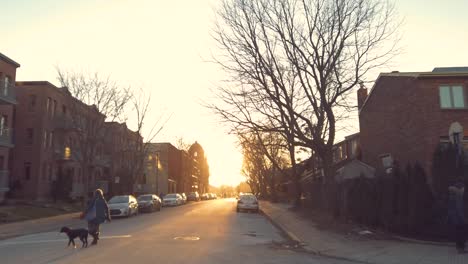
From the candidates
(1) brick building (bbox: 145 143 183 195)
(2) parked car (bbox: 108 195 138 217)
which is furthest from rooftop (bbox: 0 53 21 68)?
(1) brick building (bbox: 145 143 183 195)

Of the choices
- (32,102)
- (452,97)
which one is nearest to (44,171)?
(32,102)

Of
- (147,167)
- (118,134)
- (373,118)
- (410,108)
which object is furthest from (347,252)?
(147,167)

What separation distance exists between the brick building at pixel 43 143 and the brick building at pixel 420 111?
21.2 meters

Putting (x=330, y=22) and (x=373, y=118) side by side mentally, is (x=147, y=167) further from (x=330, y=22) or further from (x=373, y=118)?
(x=330, y=22)

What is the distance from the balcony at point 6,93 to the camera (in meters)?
31.1

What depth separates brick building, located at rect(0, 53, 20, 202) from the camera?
102 ft

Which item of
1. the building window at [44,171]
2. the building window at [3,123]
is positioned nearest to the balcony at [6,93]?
the building window at [3,123]

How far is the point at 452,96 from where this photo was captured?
24.6 meters

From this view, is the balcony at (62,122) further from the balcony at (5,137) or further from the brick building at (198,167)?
the brick building at (198,167)

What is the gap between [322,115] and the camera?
24.2 m

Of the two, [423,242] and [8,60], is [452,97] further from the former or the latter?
[8,60]

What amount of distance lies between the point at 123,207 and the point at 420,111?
18639 millimetres

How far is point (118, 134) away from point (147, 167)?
36036 mm

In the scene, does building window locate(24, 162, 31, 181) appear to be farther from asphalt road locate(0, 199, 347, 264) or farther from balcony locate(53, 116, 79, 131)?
asphalt road locate(0, 199, 347, 264)
